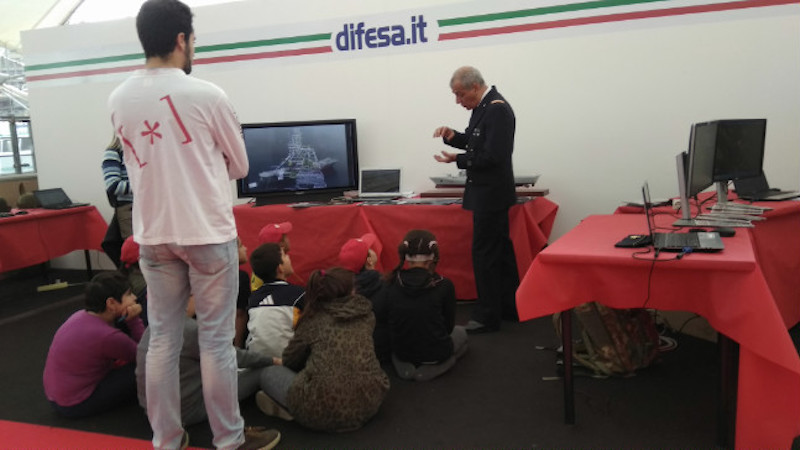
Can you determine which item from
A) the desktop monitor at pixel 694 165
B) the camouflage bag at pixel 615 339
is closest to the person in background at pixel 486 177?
the camouflage bag at pixel 615 339

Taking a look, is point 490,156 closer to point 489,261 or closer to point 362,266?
point 489,261

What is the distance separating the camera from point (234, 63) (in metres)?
5.09

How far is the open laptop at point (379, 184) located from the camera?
4.47m

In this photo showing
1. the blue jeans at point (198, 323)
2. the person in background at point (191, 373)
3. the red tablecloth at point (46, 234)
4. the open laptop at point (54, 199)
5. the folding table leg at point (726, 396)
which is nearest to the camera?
the blue jeans at point (198, 323)

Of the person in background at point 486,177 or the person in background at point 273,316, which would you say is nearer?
the person in background at point 273,316

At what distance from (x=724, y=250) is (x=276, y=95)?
3.78 metres

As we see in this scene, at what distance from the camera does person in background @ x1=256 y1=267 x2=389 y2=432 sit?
7.58 ft

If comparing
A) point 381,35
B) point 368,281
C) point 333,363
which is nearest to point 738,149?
point 368,281

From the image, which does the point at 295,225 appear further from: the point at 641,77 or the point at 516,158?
the point at 641,77

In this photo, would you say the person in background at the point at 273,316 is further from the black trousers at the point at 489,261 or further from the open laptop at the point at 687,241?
the open laptop at the point at 687,241

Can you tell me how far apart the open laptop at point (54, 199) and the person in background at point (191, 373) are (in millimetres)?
3428

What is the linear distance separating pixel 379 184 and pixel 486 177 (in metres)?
1.21

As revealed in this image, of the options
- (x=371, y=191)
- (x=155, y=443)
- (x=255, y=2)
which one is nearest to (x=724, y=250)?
(x=155, y=443)

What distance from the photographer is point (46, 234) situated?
16.3 feet
